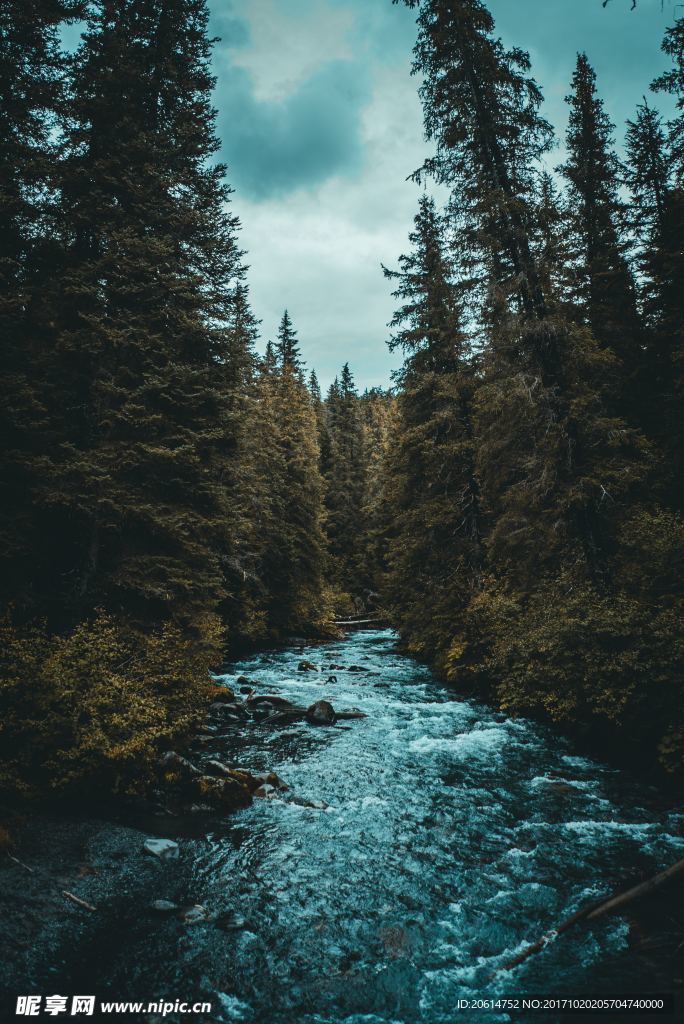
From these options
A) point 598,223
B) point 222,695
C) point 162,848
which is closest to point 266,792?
point 162,848

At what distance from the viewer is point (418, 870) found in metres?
6.91

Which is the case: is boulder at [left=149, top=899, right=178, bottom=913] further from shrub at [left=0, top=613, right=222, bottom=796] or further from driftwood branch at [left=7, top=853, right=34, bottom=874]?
shrub at [left=0, top=613, right=222, bottom=796]

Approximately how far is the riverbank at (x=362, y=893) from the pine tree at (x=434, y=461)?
869cm

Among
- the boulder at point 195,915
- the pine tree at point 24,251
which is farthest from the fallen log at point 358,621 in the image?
the boulder at point 195,915

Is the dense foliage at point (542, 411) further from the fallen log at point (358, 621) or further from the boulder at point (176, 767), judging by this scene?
the fallen log at point (358, 621)

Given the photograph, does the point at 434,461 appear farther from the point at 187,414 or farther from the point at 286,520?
the point at 286,520

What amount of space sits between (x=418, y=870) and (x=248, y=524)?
391 inches

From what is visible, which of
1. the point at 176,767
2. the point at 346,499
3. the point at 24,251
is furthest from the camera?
the point at 346,499

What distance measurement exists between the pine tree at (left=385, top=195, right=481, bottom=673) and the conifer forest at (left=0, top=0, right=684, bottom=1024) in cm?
17

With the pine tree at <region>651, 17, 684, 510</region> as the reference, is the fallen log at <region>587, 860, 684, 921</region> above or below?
below

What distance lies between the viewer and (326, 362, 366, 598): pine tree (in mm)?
50969

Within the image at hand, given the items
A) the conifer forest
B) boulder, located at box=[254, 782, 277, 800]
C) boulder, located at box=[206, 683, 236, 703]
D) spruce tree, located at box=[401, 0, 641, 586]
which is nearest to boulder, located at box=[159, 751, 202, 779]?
the conifer forest

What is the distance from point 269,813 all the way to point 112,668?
3.95 meters

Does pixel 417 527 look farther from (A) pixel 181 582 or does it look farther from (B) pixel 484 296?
(A) pixel 181 582
